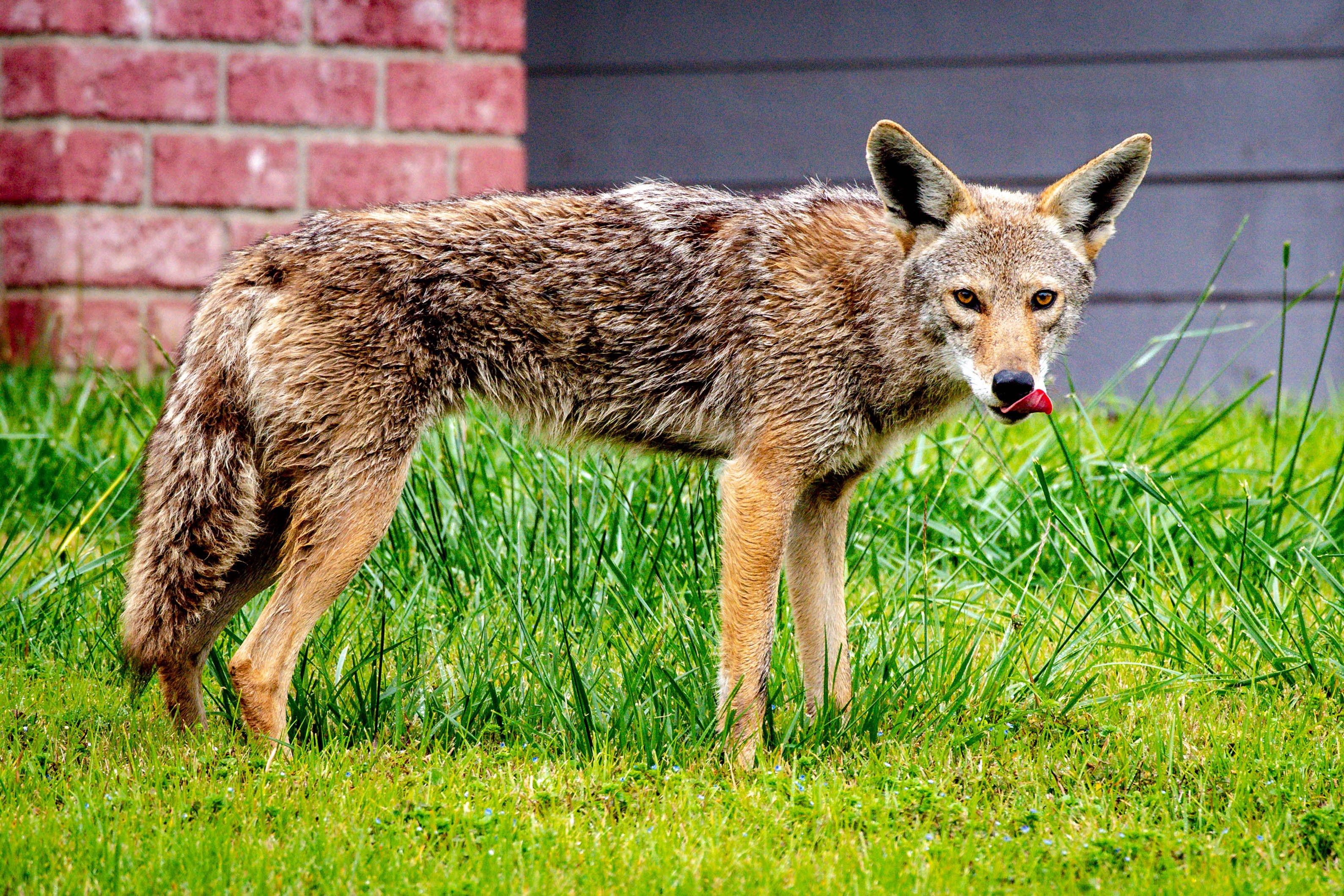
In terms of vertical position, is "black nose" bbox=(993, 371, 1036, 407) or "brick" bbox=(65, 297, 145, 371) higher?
"black nose" bbox=(993, 371, 1036, 407)

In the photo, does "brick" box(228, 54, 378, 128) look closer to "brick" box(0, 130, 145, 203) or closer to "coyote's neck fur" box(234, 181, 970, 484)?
"brick" box(0, 130, 145, 203)

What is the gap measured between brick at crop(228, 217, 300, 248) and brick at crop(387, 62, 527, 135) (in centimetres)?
77

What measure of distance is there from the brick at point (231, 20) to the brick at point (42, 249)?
1103 millimetres

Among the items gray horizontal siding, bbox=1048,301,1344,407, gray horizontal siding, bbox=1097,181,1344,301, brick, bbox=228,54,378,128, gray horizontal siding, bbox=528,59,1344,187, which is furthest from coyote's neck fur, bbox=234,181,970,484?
gray horizontal siding, bbox=1097,181,1344,301

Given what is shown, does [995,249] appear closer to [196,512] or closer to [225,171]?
[196,512]

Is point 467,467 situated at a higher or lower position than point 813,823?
higher

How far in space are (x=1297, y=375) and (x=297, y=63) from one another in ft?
21.1

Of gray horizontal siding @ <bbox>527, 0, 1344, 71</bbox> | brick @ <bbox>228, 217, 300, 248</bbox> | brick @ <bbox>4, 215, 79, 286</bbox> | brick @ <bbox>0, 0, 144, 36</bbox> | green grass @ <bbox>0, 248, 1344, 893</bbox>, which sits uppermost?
gray horizontal siding @ <bbox>527, 0, 1344, 71</bbox>

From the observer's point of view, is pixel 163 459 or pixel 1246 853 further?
pixel 163 459

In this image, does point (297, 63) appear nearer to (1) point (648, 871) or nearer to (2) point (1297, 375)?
(1) point (648, 871)

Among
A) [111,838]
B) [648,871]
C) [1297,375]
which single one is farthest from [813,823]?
[1297,375]

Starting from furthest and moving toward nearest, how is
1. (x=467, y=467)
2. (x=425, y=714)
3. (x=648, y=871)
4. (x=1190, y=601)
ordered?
(x=467, y=467) < (x=1190, y=601) < (x=425, y=714) < (x=648, y=871)

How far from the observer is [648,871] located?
282 cm

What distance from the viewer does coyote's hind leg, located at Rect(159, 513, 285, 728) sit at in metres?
3.69
